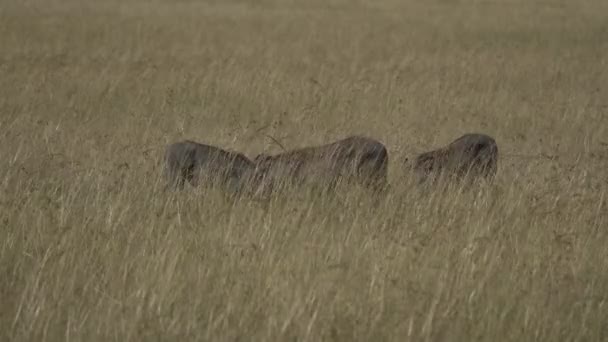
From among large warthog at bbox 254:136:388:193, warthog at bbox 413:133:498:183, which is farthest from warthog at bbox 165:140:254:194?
warthog at bbox 413:133:498:183

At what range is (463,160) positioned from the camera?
22.2 ft

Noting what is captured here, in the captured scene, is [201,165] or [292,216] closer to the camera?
[292,216]

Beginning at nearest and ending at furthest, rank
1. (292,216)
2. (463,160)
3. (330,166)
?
(292,216), (330,166), (463,160)

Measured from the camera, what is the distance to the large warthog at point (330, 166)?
6109 mm

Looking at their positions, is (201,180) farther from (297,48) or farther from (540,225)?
(297,48)

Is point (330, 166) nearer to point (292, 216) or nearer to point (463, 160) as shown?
point (292, 216)

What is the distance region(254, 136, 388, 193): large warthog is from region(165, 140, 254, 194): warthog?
138 mm

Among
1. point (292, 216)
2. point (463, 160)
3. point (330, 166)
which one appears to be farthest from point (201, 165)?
point (463, 160)

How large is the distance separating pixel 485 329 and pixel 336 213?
1.86m

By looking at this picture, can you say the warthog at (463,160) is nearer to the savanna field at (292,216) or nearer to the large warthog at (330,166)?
the savanna field at (292,216)

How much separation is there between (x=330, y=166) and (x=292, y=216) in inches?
37.1

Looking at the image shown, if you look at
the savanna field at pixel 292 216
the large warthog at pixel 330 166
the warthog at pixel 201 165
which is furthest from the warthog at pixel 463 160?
the warthog at pixel 201 165

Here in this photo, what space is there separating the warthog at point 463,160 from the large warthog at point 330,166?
449 millimetres

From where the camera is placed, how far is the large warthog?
6.11 meters
